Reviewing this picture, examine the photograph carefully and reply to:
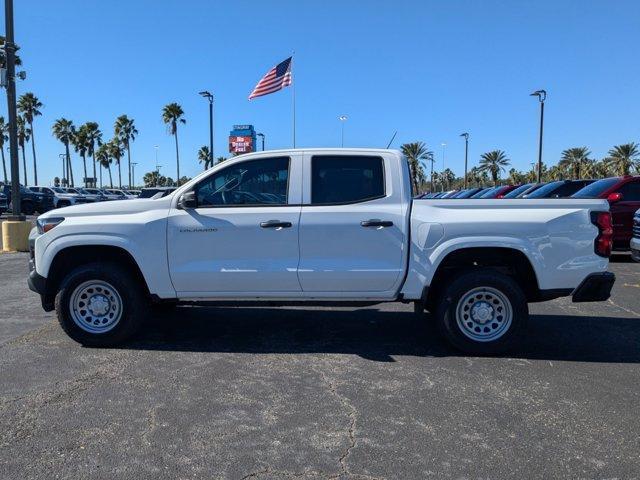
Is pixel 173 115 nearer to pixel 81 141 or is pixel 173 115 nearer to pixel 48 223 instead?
pixel 81 141

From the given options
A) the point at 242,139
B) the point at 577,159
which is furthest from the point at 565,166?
the point at 242,139

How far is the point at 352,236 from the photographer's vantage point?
5.25 metres

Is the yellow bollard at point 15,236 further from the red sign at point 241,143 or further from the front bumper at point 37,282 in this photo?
the red sign at point 241,143

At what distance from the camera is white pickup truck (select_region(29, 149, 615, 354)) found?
5.16 m

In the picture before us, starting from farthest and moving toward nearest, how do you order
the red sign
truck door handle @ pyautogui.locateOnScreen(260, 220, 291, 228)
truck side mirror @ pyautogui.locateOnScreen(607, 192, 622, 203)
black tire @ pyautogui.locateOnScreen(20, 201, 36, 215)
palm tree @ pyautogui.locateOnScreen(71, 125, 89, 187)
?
1. palm tree @ pyautogui.locateOnScreen(71, 125, 89, 187)
2. the red sign
3. black tire @ pyautogui.locateOnScreen(20, 201, 36, 215)
4. truck side mirror @ pyautogui.locateOnScreen(607, 192, 622, 203)
5. truck door handle @ pyautogui.locateOnScreen(260, 220, 291, 228)

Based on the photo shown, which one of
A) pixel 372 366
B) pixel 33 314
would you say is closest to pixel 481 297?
pixel 372 366

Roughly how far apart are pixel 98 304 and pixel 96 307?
0.04m

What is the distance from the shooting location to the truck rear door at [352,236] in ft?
17.2

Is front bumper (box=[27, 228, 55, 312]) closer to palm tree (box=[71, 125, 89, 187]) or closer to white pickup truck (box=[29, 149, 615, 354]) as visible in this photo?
white pickup truck (box=[29, 149, 615, 354])

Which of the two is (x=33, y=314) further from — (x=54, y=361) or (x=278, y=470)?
(x=278, y=470)

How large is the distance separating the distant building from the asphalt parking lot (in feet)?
148

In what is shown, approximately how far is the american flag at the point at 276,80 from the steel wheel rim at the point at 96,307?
21221mm

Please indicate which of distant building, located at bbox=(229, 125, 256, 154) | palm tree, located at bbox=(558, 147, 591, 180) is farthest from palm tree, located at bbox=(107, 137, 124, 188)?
palm tree, located at bbox=(558, 147, 591, 180)

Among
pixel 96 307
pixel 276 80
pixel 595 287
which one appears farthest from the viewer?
pixel 276 80
